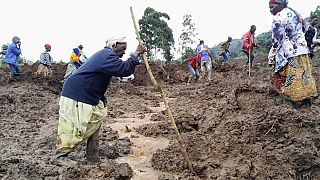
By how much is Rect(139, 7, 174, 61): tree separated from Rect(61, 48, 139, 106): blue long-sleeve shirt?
1758 cm

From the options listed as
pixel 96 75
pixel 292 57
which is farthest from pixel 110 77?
pixel 292 57

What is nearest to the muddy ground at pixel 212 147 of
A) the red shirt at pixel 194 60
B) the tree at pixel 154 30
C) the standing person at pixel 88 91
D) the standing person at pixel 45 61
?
the standing person at pixel 88 91

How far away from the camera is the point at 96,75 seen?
4.01 m

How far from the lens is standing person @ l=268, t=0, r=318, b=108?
467 centimetres

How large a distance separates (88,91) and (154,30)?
18190 millimetres

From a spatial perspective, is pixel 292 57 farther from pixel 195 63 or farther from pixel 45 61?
pixel 45 61

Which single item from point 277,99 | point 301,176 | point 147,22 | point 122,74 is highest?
point 147,22

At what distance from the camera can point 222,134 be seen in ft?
14.8

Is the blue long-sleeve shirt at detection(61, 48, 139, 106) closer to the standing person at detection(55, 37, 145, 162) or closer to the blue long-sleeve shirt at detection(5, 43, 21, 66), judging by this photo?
the standing person at detection(55, 37, 145, 162)

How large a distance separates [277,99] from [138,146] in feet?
6.33

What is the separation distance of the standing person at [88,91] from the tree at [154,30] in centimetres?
1757

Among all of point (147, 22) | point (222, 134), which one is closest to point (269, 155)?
point (222, 134)

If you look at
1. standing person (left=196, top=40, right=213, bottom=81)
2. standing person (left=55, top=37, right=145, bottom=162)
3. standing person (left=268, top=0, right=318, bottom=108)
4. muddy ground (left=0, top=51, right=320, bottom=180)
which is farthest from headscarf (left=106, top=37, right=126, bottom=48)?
standing person (left=196, top=40, right=213, bottom=81)

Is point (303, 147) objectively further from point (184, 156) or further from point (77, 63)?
point (77, 63)
